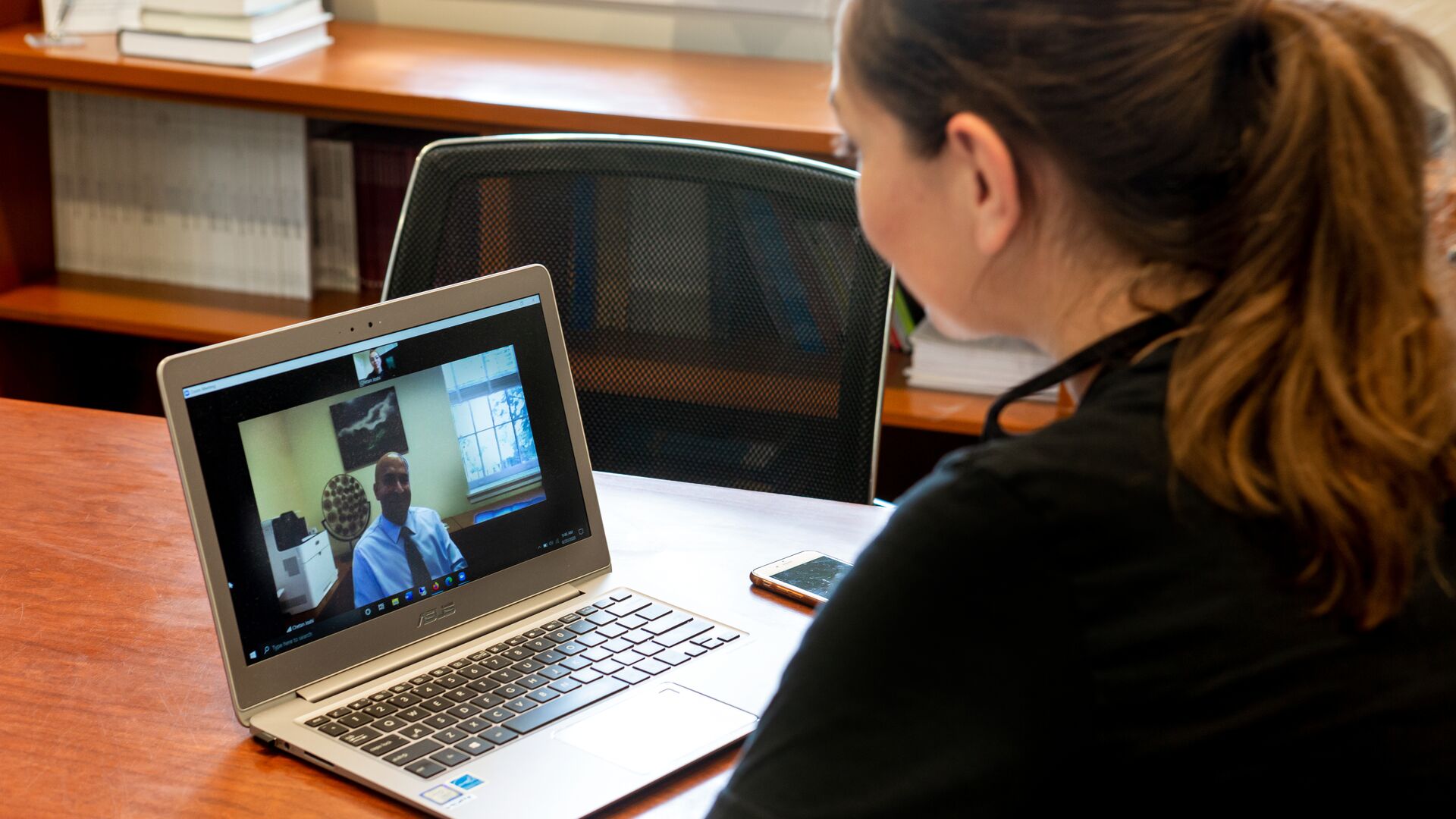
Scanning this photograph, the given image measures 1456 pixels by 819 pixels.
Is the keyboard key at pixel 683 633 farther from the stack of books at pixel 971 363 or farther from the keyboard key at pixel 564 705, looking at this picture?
the stack of books at pixel 971 363

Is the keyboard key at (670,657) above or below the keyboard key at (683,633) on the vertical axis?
above

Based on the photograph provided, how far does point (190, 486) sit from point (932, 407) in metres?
1.41

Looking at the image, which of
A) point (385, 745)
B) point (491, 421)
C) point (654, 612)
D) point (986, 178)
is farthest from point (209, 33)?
point (986, 178)

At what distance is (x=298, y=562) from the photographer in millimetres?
896

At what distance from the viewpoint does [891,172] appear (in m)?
0.76

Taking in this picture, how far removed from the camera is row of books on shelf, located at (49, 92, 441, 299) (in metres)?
2.32

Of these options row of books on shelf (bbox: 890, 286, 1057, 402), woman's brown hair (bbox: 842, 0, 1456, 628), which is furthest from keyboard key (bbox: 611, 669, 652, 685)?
row of books on shelf (bbox: 890, 286, 1057, 402)

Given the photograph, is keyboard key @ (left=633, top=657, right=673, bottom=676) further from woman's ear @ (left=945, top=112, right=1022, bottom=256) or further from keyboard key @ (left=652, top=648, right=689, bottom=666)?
woman's ear @ (left=945, top=112, right=1022, bottom=256)

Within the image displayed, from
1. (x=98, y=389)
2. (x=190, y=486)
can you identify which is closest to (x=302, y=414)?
(x=190, y=486)

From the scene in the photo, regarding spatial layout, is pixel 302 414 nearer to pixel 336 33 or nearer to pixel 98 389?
pixel 336 33

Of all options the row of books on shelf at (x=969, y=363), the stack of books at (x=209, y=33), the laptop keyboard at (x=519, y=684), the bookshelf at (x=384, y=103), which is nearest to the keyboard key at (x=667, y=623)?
the laptop keyboard at (x=519, y=684)

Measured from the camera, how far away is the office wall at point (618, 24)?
239 centimetres

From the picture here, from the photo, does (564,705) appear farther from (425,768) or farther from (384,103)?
(384,103)

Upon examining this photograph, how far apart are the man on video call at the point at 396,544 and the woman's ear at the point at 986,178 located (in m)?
0.43
